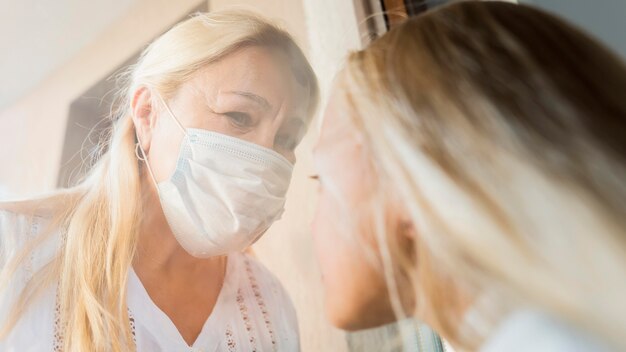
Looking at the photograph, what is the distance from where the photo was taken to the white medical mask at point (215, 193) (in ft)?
2.23

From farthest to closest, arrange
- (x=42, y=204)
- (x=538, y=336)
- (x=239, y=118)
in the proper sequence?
(x=239, y=118)
(x=42, y=204)
(x=538, y=336)

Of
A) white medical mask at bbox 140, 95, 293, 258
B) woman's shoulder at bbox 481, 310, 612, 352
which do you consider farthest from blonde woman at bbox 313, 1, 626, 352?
white medical mask at bbox 140, 95, 293, 258

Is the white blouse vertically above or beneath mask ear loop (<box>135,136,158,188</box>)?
beneath

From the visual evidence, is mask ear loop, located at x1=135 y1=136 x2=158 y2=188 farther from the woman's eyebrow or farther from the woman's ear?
the woman's eyebrow

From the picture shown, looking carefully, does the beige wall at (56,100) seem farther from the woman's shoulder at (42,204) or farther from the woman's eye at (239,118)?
the woman's eye at (239,118)

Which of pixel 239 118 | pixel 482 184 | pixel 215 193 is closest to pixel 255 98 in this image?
pixel 239 118

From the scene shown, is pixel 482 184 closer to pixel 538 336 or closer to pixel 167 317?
pixel 538 336

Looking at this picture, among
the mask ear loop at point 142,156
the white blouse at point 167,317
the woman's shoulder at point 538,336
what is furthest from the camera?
the mask ear loop at point 142,156

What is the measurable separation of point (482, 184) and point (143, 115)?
0.44m

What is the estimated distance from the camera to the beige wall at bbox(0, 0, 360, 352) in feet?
2.04

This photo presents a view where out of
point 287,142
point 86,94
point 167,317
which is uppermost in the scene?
point 86,94

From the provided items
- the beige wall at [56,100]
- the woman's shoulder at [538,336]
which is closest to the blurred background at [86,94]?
the beige wall at [56,100]

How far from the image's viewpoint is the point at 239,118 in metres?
0.71

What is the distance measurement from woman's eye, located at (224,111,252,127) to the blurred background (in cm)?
9
